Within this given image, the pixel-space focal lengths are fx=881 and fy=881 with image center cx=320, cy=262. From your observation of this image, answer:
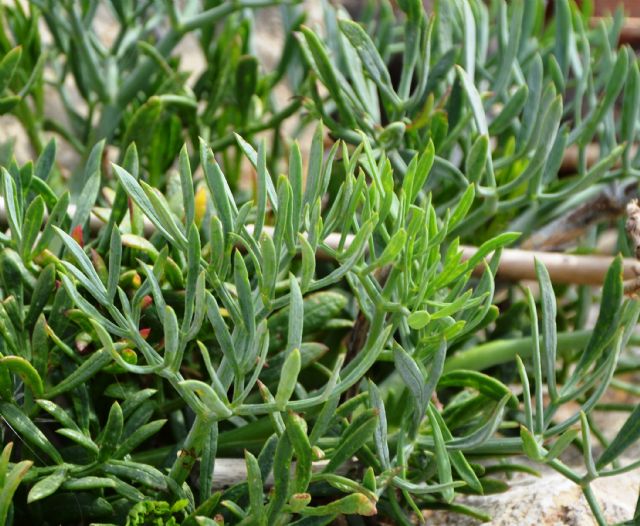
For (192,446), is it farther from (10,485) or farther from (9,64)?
(9,64)

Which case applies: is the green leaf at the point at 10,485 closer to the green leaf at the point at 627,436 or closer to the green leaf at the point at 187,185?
the green leaf at the point at 187,185

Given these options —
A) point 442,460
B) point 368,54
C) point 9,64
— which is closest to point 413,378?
point 442,460

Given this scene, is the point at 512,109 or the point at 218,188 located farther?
the point at 512,109

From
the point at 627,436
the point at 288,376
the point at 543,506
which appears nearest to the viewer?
the point at 288,376

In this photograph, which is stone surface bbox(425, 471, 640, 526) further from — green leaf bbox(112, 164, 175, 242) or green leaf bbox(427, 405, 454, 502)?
green leaf bbox(112, 164, 175, 242)

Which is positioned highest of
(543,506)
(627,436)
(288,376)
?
(288,376)

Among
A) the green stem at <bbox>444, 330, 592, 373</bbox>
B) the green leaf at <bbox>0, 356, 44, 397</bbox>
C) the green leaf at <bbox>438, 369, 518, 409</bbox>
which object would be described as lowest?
the green stem at <bbox>444, 330, 592, 373</bbox>

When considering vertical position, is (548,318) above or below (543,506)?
above

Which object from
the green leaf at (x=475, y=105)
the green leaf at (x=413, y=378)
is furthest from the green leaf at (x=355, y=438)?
the green leaf at (x=475, y=105)

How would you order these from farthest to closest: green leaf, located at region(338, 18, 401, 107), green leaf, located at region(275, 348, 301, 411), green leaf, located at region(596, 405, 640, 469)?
green leaf, located at region(338, 18, 401, 107)
green leaf, located at region(596, 405, 640, 469)
green leaf, located at region(275, 348, 301, 411)

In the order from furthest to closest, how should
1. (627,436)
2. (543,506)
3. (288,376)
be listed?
(543,506) → (627,436) → (288,376)

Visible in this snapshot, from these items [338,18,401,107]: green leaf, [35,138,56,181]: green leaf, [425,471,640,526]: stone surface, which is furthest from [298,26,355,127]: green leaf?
[425,471,640,526]: stone surface

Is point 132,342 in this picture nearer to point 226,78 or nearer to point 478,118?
point 478,118
